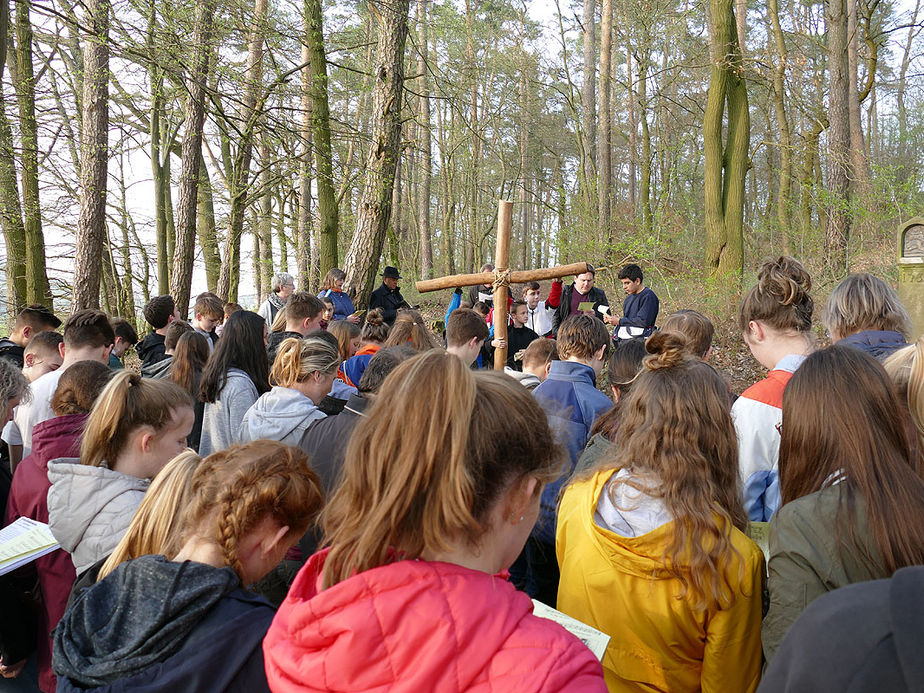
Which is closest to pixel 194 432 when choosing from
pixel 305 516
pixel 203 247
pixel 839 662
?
pixel 305 516

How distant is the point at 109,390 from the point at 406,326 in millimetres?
3060

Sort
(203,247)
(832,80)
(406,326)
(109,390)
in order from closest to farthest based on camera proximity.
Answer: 1. (109,390)
2. (406,326)
3. (832,80)
4. (203,247)

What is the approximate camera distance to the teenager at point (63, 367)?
3.83 meters

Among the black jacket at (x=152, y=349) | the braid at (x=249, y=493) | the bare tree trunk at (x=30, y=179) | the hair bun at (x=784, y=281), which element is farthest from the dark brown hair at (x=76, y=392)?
the bare tree trunk at (x=30, y=179)

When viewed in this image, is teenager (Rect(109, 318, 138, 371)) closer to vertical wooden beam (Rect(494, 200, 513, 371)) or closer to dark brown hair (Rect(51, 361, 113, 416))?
dark brown hair (Rect(51, 361, 113, 416))

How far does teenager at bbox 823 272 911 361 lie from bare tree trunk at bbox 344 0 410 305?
20.7ft

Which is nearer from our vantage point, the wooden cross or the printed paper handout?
the printed paper handout

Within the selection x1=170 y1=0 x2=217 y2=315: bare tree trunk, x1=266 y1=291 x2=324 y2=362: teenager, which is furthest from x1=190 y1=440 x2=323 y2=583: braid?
x1=170 y1=0 x2=217 y2=315: bare tree trunk

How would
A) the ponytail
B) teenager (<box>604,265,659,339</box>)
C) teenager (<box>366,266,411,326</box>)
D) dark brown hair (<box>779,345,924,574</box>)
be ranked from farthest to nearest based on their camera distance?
teenager (<box>366,266,411,326</box>) → teenager (<box>604,265,659,339</box>) → the ponytail → dark brown hair (<box>779,345,924,574</box>)

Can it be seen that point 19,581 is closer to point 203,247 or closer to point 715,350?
point 715,350

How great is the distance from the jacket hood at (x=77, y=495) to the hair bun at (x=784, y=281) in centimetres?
294

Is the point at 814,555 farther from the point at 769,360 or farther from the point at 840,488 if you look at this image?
the point at 769,360

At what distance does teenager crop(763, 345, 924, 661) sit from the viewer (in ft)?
5.39

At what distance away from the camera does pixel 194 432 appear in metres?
4.57
